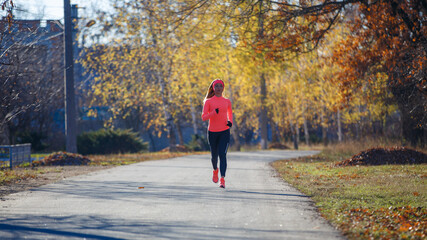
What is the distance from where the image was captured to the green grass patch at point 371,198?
6611mm

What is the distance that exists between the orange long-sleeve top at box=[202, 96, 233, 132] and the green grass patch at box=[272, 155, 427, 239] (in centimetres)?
203

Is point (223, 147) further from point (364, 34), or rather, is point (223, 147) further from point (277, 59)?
point (364, 34)

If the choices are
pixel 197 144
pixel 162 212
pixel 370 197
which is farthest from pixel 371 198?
pixel 197 144

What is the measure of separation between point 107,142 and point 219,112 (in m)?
20.6

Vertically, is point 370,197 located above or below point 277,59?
below

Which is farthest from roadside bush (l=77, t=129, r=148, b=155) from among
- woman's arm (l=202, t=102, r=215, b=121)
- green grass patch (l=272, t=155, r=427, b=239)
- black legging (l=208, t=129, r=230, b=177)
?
woman's arm (l=202, t=102, r=215, b=121)

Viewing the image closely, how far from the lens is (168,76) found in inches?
1190

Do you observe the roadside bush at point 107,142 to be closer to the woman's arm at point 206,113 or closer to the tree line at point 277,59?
the tree line at point 277,59

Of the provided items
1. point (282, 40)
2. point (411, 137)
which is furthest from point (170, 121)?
point (282, 40)

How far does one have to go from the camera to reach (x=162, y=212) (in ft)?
25.7

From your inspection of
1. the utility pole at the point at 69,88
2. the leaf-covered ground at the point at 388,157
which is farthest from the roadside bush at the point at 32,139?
the leaf-covered ground at the point at 388,157

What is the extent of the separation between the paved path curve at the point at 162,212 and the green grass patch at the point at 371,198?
1.10ft

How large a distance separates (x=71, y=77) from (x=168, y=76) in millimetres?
10289

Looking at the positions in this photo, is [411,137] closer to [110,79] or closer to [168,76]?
[168,76]
